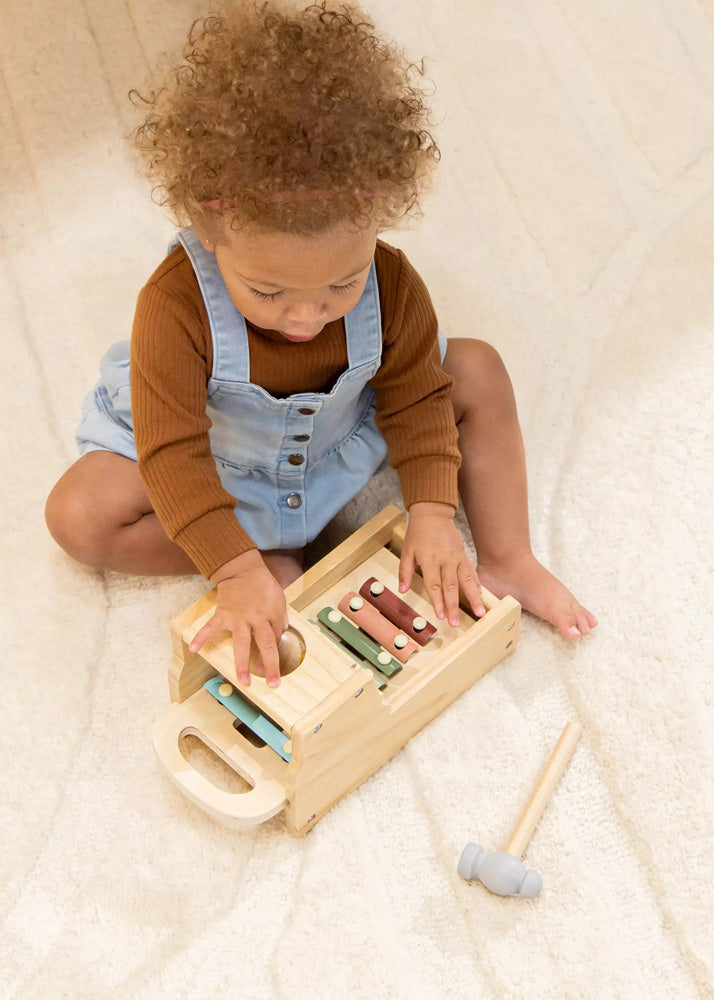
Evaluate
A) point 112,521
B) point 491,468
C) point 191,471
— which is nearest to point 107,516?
point 112,521

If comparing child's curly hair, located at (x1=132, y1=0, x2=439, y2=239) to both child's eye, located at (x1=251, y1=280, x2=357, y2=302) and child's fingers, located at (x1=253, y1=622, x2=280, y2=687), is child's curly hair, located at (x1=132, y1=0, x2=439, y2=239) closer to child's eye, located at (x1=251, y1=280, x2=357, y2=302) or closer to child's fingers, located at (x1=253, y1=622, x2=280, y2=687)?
child's eye, located at (x1=251, y1=280, x2=357, y2=302)

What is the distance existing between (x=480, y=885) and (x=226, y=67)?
67 centimetres

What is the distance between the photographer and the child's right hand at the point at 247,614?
34.9 inches

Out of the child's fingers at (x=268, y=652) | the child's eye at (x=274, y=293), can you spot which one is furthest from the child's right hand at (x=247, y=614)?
the child's eye at (x=274, y=293)

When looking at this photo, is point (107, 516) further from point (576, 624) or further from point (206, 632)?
point (576, 624)

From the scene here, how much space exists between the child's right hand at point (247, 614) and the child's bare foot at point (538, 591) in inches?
10.1

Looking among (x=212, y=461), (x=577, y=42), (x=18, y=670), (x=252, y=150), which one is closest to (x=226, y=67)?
(x=252, y=150)

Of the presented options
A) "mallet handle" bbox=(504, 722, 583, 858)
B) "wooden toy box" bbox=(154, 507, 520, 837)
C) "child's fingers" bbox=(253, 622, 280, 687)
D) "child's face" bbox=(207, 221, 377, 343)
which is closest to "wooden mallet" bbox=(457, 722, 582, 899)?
"mallet handle" bbox=(504, 722, 583, 858)

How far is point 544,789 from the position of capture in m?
0.96

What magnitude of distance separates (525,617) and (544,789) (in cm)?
19

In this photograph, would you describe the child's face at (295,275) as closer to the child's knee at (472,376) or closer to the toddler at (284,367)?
the toddler at (284,367)

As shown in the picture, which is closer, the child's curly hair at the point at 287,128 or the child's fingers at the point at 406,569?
the child's curly hair at the point at 287,128

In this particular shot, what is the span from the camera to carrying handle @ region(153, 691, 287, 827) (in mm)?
905

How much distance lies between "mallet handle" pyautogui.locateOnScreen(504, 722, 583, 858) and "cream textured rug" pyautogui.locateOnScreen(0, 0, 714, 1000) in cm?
2
